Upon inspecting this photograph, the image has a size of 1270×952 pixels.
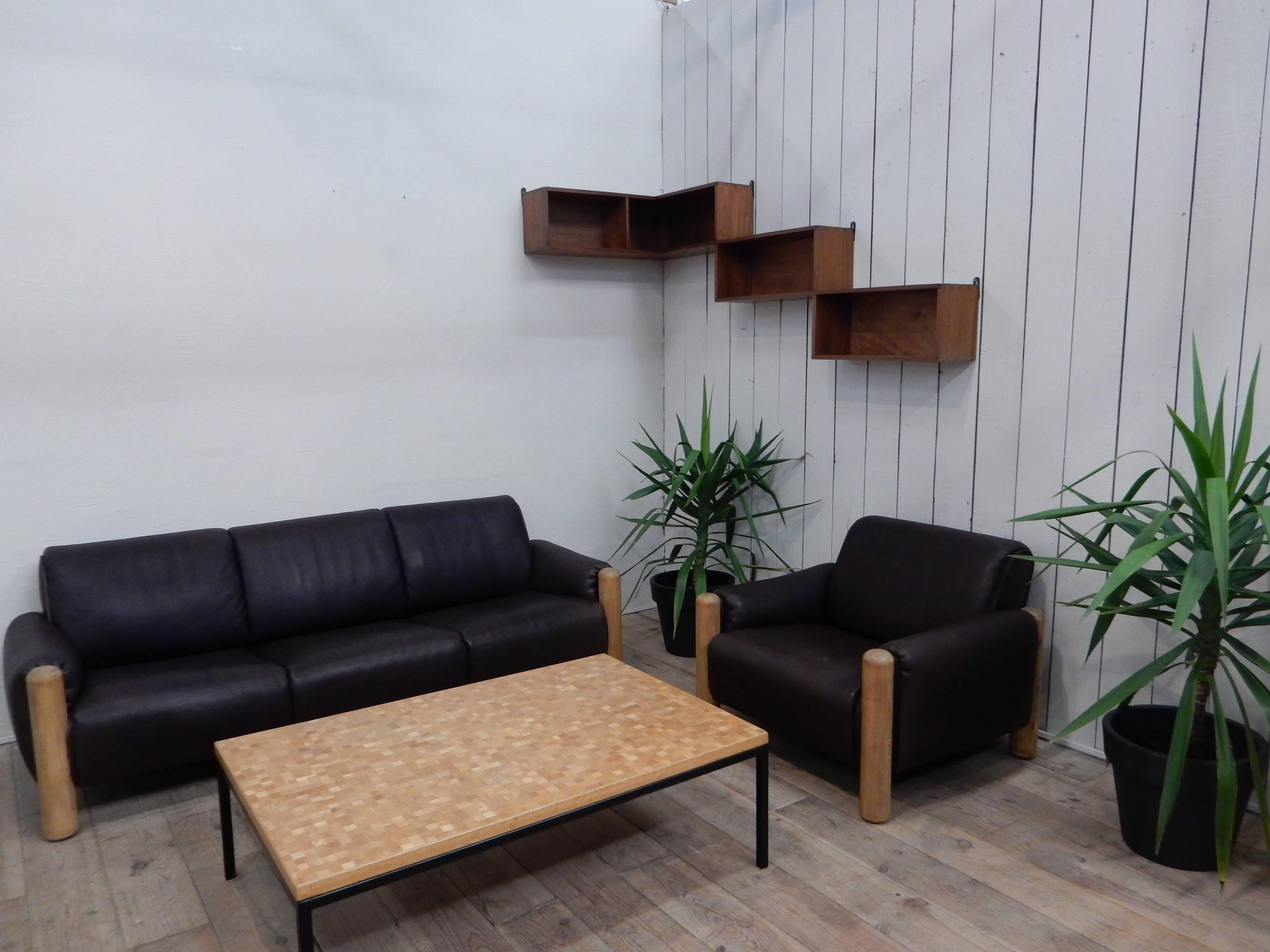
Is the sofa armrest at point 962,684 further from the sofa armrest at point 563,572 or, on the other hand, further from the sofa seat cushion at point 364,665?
the sofa seat cushion at point 364,665

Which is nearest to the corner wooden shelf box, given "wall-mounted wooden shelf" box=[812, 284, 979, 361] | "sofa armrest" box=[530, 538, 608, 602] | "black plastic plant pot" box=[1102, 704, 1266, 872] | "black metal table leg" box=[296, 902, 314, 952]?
"wall-mounted wooden shelf" box=[812, 284, 979, 361]

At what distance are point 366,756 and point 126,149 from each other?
2.47m

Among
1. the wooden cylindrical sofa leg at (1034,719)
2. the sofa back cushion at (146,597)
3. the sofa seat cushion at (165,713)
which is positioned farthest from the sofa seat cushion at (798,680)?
the sofa back cushion at (146,597)

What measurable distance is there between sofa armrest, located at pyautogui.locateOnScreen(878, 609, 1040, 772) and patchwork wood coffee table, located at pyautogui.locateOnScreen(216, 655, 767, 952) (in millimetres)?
519

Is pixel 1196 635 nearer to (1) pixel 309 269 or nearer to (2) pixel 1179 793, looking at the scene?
(2) pixel 1179 793

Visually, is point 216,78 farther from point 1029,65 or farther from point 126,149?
point 1029,65

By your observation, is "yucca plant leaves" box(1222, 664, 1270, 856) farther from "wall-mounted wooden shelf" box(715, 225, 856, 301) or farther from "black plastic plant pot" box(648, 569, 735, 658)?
"black plastic plant pot" box(648, 569, 735, 658)

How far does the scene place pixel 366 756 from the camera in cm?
247

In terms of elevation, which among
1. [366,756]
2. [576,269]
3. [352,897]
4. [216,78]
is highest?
[216,78]

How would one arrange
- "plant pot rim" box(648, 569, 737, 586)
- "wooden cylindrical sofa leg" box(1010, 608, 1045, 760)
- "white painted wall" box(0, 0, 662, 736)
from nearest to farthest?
1. "wooden cylindrical sofa leg" box(1010, 608, 1045, 760)
2. "white painted wall" box(0, 0, 662, 736)
3. "plant pot rim" box(648, 569, 737, 586)

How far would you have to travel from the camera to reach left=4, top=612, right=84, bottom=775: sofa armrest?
9.14 ft

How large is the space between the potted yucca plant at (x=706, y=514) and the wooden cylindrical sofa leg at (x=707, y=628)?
20.3 inches

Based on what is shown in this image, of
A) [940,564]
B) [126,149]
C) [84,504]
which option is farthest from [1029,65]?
[84,504]

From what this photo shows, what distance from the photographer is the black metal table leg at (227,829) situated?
2.54 metres
